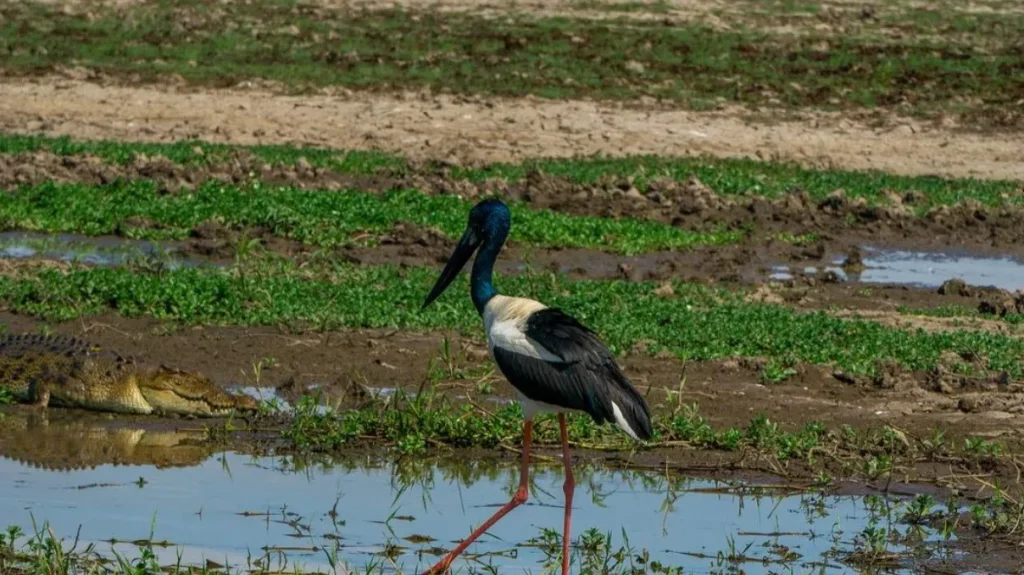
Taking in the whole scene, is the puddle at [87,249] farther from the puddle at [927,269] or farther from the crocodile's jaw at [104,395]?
the puddle at [927,269]

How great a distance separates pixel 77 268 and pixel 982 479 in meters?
5.95

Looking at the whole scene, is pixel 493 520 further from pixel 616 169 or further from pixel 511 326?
pixel 616 169

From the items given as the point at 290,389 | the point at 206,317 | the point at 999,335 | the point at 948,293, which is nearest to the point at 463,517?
the point at 290,389

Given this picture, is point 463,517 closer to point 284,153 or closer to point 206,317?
point 206,317

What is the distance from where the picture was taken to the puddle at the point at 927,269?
13.3 m

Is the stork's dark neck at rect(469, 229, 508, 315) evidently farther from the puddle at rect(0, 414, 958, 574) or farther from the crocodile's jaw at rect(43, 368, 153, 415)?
the crocodile's jaw at rect(43, 368, 153, 415)

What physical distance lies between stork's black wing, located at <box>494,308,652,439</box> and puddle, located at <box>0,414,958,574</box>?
0.51 metres

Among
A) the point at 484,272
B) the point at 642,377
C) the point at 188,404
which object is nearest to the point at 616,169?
the point at 642,377

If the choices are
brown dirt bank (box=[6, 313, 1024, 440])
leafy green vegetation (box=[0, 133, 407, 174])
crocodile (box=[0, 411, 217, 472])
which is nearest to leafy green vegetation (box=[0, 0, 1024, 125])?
leafy green vegetation (box=[0, 133, 407, 174])

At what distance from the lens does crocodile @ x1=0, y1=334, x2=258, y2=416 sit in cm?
875

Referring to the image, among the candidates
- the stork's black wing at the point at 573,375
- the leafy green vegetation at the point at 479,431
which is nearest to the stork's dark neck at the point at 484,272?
the stork's black wing at the point at 573,375

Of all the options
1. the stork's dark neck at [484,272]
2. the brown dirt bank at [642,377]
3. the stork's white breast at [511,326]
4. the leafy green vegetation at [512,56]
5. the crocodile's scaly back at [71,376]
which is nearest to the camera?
the stork's white breast at [511,326]

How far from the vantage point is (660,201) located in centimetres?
1524

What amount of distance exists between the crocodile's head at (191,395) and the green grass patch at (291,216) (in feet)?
12.8
